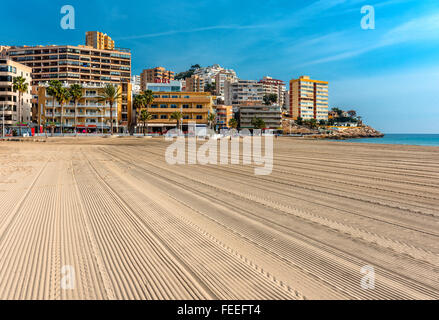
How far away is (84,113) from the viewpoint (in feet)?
288

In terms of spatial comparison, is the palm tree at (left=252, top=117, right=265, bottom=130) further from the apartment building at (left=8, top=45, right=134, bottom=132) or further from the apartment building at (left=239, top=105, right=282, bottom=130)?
the apartment building at (left=8, top=45, right=134, bottom=132)

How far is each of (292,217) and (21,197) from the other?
832cm

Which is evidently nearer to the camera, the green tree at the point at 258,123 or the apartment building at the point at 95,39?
the green tree at the point at 258,123

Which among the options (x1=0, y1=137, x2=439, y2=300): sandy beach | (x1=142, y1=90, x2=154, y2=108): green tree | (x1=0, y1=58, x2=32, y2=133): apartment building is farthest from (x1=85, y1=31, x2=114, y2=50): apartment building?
(x1=0, y1=137, x2=439, y2=300): sandy beach

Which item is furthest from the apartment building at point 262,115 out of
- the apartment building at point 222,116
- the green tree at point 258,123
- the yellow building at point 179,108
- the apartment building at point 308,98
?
the yellow building at point 179,108

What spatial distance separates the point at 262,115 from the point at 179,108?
54.7 meters

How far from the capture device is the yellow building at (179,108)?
94.7 m

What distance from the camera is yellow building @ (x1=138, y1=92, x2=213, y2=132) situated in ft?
311

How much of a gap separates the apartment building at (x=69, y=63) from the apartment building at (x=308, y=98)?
9572cm

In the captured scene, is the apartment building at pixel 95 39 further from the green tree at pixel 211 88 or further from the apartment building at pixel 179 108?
the apartment building at pixel 179 108

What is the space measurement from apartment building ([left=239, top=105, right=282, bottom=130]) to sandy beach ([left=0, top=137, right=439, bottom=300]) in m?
131

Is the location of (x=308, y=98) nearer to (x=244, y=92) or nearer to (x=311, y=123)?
(x=311, y=123)

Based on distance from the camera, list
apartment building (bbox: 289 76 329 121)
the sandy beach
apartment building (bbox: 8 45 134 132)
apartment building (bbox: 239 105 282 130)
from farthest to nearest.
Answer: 1. apartment building (bbox: 289 76 329 121)
2. apartment building (bbox: 239 105 282 130)
3. apartment building (bbox: 8 45 134 132)
4. the sandy beach

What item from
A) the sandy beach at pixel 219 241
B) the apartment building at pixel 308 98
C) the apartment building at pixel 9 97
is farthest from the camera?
the apartment building at pixel 308 98
